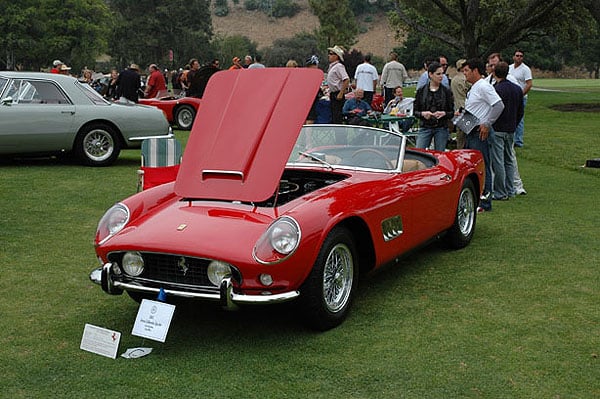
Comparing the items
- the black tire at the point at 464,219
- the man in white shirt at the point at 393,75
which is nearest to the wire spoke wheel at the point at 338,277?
the black tire at the point at 464,219

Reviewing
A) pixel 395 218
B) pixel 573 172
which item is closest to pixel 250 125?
pixel 395 218

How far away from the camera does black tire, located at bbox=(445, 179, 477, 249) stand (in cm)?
669

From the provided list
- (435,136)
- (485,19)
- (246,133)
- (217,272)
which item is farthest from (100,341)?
(485,19)

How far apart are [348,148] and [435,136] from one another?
3.78m

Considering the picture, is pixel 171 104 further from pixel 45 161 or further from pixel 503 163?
pixel 503 163

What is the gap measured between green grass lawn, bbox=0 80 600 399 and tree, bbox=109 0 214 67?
6955cm

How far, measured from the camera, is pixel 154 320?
13.9 ft

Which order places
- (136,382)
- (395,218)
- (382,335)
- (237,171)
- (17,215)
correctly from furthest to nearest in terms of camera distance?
(17,215)
(395,218)
(237,171)
(382,335)
(136,382)

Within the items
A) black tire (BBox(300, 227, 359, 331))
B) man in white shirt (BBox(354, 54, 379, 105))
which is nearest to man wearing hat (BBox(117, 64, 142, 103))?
man in white shirt (BBox(354, 54, 379, 105))

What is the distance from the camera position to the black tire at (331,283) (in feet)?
14.6

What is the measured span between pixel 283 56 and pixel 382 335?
75.7 m

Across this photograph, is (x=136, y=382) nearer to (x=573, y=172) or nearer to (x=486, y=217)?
(x=486, y=217)

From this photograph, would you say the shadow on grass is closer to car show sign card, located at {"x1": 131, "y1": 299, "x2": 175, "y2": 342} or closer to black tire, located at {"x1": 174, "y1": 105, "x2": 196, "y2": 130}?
black tire, located at {"x1": 174, "y1": 105, "x2": 196, "y2": 130}

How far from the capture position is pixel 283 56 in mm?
78438
